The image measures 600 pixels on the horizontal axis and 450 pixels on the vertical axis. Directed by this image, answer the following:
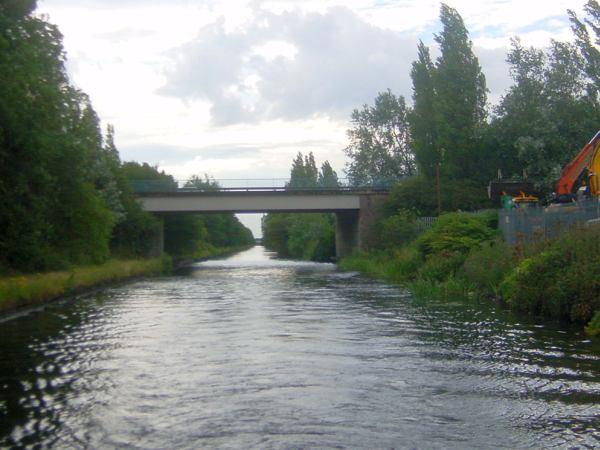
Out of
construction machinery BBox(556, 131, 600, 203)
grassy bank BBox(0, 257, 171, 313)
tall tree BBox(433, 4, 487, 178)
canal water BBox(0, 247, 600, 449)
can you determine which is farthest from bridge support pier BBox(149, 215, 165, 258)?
canal water BBox(0, 247, 600, 449)

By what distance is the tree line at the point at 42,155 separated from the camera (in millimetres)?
28141

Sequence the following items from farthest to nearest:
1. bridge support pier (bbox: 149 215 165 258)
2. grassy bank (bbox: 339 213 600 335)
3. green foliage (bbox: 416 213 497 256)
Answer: bridge support pier (bbox: 149 215 165 258), green foliage (bbox: 416 213 497 256), grassy bank (bbox: 339 213 600 335)

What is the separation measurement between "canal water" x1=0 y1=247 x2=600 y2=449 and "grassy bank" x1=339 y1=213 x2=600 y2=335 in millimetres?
849

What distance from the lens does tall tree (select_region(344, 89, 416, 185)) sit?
90.6 meters

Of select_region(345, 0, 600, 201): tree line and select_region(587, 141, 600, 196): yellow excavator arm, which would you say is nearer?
select_region(587, 141, 600, 196): yellow excavator arm

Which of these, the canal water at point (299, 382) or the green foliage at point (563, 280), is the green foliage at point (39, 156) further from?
the green foliage at point (563, 280)

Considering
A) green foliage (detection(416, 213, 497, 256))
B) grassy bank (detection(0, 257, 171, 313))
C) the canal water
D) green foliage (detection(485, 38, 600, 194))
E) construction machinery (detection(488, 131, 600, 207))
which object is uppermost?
green foliage (detection(485, 38, 600, 194))

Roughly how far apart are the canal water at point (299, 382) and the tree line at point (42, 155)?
31.9 ft

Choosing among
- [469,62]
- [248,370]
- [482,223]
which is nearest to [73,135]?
[482,223]

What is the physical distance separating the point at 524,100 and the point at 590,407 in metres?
50.0

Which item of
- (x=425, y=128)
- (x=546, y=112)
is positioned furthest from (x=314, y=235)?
(x=546, y=112)

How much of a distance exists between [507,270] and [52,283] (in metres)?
15.7

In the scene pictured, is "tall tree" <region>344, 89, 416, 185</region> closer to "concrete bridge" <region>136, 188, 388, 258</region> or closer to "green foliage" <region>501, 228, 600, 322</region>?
"concrete bridge" <region>136, 188, 388, 258</region>

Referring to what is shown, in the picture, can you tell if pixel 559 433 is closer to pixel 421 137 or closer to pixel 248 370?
pixel 248 370
